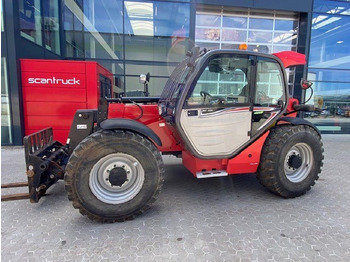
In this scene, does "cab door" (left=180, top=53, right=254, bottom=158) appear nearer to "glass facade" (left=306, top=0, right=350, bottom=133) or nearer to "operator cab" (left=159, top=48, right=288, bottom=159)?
"operator cab" (left=159, top=48, right=288, bottom=159)

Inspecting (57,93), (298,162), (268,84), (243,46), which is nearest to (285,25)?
(268,84)

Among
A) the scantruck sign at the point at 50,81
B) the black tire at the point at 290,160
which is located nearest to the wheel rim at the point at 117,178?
the black tire at the point at 290,160

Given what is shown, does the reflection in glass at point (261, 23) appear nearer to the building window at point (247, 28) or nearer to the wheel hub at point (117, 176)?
the building window at point (247, 28)

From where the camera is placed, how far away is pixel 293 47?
11008 mm

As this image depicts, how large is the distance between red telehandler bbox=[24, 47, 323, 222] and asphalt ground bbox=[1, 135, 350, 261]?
273 mm

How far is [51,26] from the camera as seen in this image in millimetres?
8742

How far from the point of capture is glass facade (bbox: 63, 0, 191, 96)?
31.3 feet

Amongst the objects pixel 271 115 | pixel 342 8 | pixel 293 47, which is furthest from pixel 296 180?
pixel 342 8

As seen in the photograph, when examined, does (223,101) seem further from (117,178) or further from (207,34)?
(207,34)

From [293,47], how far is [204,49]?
9.82 meters

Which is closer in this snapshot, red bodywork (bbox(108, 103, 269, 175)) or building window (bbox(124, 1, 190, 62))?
red bodywork (bbox(108, 103, 269, 175))

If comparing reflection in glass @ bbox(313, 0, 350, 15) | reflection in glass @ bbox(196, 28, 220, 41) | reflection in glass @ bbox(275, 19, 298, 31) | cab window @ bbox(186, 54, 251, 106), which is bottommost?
cab window @ bbox(186, 54, 251, 106)

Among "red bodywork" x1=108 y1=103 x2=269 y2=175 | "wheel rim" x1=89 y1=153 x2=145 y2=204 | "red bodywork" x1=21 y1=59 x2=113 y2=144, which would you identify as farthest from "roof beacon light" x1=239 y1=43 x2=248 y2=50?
"red bodywork" x1=21 y1=59 x2=113 y2=144

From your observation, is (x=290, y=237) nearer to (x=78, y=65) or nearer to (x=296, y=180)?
(x=296, y=180)
